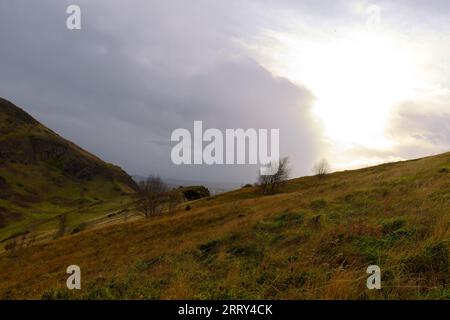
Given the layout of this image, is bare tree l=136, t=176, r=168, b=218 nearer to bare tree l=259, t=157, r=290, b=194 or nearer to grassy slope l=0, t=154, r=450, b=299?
bare tree l=259, t=157, r=290, b=194

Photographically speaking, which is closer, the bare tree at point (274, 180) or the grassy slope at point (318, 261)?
the grassy slope at point (318, 261)

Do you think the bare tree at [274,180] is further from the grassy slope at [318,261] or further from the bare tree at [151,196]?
the grassy slope at [318,261]

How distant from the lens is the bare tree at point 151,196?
68.4 m

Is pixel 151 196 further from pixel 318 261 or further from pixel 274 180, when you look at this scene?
pixel 318 261

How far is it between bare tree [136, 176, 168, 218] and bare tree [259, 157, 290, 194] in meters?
22.6

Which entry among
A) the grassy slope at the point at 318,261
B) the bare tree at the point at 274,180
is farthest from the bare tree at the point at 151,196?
the grassy slope at the point at 318,261

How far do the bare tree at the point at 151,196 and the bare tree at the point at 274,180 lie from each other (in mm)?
22559

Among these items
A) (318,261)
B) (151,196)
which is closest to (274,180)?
(151,196)

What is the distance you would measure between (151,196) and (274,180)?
27327mm

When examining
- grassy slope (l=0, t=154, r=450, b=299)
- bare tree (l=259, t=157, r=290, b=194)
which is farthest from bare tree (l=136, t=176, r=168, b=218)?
grassy slope (l=0, t=154, r=450, b=299)

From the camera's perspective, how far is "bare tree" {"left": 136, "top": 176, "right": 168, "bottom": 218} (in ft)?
225

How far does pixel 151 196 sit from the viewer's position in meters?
69.8

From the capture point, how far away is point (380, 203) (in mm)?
15383
